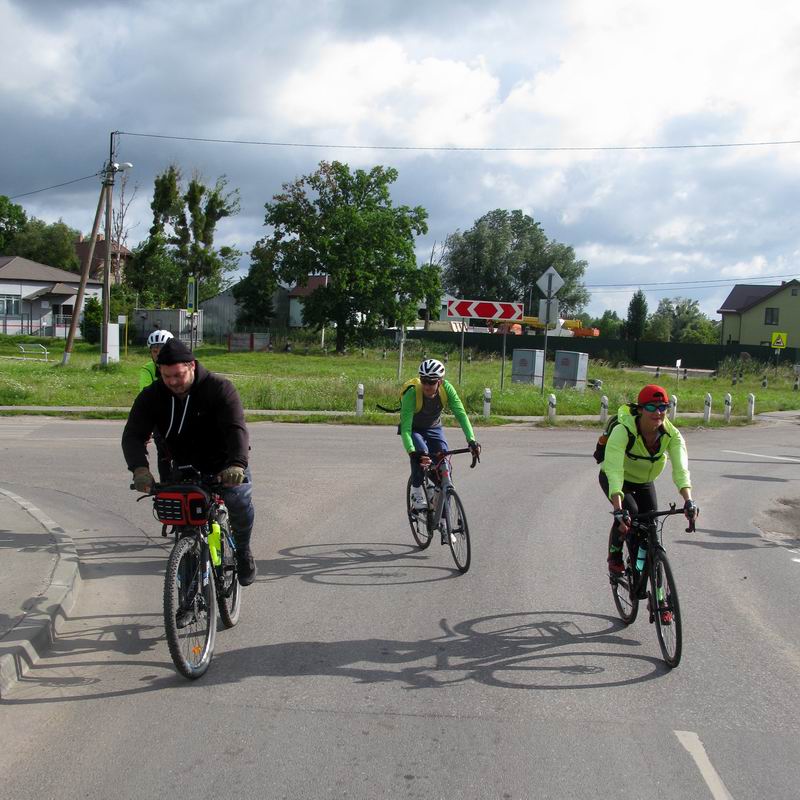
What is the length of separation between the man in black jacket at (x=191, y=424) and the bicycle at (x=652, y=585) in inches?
100

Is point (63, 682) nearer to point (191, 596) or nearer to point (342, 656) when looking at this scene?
point (191, 596)

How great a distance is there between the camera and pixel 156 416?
509 centimetres

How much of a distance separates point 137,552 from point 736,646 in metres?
5.05

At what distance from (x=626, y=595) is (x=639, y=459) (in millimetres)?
970

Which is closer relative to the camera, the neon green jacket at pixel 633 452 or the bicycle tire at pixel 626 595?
the neon green jacket at pixel 633 452

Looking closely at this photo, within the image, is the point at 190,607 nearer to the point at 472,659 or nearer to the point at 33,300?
the point at 472,659

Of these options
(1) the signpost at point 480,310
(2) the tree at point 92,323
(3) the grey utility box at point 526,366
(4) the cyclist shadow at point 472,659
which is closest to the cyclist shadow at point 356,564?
(4) the cyclist shadow at point 472,659

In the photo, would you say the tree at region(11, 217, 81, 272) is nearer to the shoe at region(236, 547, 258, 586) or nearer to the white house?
the white house

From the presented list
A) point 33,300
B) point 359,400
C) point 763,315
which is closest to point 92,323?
point 33,300

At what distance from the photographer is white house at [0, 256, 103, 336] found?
2598 inches

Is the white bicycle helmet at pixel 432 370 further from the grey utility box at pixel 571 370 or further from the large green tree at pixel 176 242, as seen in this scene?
the large green tree at pixel 176 242

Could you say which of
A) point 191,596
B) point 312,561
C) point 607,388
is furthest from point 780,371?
point 191,596

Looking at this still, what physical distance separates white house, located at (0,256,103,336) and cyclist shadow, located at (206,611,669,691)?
65.1 metres

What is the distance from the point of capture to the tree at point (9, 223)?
311 ft
